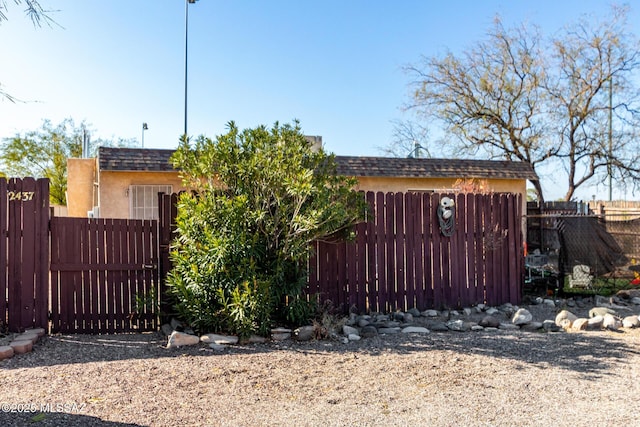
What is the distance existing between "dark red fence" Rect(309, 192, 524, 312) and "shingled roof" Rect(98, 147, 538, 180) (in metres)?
4.62

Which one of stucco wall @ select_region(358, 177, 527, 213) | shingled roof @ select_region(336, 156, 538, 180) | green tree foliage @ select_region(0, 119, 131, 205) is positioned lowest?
stucco wall @ select_region(358, 177, 527, 213)

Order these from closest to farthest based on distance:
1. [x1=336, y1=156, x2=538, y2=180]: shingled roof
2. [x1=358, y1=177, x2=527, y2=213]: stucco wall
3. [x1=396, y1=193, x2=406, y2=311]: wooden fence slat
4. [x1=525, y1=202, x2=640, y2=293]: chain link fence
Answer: [x1=396, y1=193, x2=406, y2=311]: wooden fence slat → [x1=525, y1=202, x2=640, y2=293]: chain link fence → [x1=336, y1=156, x2=538, y2=180]: shingled roof → [x1=358, y1=177, x2=527, y2=213]: stucco wall

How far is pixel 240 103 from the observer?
52.7ft

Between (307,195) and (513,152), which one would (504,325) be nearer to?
(307,195)

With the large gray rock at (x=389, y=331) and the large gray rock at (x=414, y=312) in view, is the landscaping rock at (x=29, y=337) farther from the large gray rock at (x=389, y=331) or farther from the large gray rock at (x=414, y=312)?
the large gray rock at (x=414, y=312)

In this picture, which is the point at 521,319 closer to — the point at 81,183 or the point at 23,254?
the point at 23,254

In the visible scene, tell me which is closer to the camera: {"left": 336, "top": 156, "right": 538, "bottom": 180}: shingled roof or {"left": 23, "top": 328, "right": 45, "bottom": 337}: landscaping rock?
{"left": 23, "top": 328, "right": 45, "bottom": 337}: landscaping rock

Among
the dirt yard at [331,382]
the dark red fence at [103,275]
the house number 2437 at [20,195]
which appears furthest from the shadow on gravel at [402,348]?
the house number 2437 at [20,195]

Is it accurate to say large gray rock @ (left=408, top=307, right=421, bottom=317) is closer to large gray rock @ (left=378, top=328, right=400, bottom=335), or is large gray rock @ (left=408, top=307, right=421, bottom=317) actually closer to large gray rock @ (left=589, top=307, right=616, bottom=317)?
large gray rock @ (left=378, top=328, right=400, bottom=335)

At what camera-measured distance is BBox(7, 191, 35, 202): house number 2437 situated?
6348 mm

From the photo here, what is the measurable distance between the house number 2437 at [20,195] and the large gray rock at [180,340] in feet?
8.22

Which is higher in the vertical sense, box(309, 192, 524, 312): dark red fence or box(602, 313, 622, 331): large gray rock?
box(309, 192, 524, 312): dark red fence

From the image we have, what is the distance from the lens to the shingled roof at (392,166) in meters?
12.2

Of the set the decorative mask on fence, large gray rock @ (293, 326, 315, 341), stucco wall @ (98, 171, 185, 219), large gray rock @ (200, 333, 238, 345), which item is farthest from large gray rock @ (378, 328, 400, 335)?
stucco wall @ (98, 171, 185, 219)
